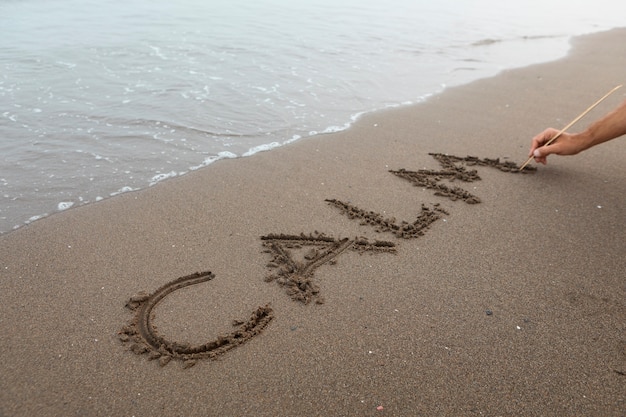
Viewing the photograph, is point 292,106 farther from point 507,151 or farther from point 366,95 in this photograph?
point 507,151

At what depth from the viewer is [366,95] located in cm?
593

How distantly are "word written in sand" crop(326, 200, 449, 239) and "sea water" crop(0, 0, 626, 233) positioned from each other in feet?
4.58

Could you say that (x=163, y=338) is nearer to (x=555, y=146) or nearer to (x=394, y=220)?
(x=394, y=220)

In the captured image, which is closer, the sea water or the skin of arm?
the skin of arm

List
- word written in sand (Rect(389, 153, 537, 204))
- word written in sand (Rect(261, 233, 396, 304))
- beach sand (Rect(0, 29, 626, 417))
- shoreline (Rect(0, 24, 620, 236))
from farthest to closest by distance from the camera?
word written in sand (Rect(389, 153, 537, 204)) < shoreline (Rect(0, 24, 620, 236)) < word written in sand (Rect(261, 233, 396, 304)) < beach sand (Rect(0, 29, 626, 417))

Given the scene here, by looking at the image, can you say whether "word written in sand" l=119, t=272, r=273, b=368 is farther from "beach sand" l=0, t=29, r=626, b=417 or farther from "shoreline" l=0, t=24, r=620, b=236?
"shoreline" l=0, t=24, r=620, b=236

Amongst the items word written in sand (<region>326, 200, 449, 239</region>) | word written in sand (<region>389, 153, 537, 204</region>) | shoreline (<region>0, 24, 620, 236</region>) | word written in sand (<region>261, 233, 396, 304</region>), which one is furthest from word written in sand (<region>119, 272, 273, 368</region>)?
word written in sand (<region>389, 153, 537, 204</region>)

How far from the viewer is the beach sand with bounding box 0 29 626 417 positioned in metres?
1.94

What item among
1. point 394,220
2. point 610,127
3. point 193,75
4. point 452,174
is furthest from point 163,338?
point 193,75

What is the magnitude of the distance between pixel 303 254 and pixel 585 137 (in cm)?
207

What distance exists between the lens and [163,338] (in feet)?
7.24

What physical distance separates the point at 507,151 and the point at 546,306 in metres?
2.16

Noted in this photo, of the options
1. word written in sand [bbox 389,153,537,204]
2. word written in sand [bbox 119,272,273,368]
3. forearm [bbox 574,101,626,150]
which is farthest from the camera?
word written in sand [bbox 389,153,537,204]

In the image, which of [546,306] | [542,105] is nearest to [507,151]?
[542,105]
